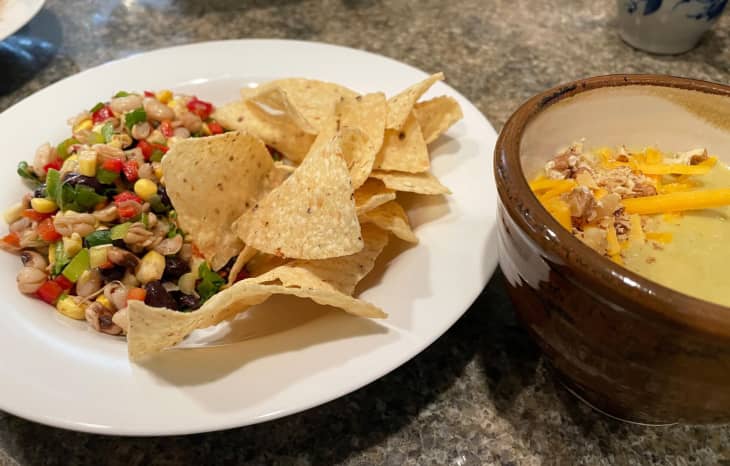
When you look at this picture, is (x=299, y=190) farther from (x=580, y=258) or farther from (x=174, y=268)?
(x=580, y=258)

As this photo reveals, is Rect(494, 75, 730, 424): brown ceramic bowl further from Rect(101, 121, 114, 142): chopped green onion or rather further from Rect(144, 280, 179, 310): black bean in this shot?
Rect(101, 121, 114, 142): chopped green onion

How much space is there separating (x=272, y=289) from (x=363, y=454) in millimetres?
309

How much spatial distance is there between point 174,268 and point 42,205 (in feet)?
1.09

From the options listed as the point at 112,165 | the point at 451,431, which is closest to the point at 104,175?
the point at 112,165

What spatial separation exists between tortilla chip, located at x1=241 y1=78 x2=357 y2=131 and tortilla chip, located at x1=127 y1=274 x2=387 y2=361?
1.86 ft

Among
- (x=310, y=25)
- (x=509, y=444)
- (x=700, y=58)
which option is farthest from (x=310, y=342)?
(x=700, y=58)

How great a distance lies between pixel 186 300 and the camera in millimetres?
1303

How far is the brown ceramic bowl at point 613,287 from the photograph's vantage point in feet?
2.23

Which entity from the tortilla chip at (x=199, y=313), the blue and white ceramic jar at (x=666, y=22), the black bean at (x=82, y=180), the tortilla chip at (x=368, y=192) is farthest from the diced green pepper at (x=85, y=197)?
the blue and white ceramic jar at (x=666, y=22)

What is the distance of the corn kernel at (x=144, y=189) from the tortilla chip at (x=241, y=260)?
30 centimetres

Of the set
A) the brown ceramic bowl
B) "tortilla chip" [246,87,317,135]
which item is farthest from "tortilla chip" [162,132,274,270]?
the brown ceramic bowl

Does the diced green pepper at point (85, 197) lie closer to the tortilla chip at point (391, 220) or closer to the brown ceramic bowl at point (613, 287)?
the tortilla chip at point (391, 220)

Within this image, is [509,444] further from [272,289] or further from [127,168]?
[127,168]

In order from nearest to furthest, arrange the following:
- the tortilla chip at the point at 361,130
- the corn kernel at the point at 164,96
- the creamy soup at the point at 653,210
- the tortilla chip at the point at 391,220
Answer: the creamy soup at the point at 653,210, the tortilla chip at the point at 391,220, the tortilla chip at the point at 361,130, the corn kernel at the point at 164,96
